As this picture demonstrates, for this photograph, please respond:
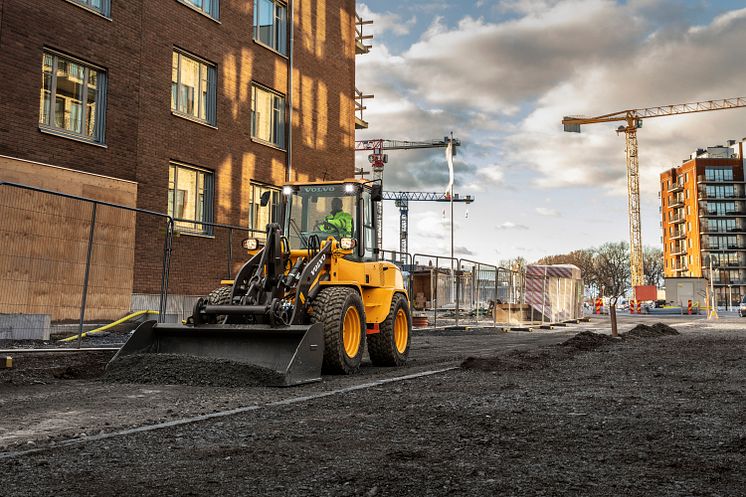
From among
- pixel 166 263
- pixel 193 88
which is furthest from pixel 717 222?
pixel 166 263

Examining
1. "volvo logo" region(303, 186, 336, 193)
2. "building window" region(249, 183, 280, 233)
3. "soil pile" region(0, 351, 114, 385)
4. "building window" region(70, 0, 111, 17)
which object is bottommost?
"soil pile" region(0, 351, 114, 385)

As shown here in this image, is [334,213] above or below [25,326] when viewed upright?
above

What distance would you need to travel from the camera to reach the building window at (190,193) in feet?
63.7

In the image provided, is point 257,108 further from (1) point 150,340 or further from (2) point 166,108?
(1) point 150,340

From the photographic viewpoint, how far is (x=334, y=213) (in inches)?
450

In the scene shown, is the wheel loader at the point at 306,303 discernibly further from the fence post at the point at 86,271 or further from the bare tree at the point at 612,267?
the bare tree at the point at 612,267

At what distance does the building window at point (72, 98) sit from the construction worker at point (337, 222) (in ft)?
25.6

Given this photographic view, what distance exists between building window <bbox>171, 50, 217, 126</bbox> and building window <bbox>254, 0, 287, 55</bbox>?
115 inches

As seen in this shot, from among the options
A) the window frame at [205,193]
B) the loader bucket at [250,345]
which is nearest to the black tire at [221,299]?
the loader bucket at [250,345]

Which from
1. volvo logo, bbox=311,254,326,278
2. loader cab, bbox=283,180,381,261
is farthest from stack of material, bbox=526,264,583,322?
volvo logo, bbox=311,254,326,278

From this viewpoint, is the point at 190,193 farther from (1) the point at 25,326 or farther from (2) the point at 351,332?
(2) the point at 351,332

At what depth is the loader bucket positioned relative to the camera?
28.6 feet

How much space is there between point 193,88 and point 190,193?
294 centimetres

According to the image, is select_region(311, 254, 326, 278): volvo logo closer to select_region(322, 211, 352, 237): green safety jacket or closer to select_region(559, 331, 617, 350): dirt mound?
select_region(322, 211, 352, 237): green safety jacket
